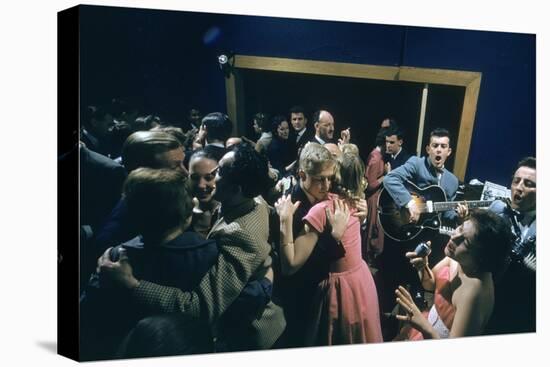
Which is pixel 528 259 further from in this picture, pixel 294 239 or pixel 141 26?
pixel 141 26

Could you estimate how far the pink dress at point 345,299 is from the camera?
7398mm

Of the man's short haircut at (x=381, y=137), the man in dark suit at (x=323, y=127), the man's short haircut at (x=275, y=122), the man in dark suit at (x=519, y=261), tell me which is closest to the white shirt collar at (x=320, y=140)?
the man in dark suit at (x=323, y=127)

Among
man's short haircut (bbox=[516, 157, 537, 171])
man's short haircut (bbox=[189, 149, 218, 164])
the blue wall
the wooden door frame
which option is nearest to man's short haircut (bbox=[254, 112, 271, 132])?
the wooden door frame

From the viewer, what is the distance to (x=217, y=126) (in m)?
7.09

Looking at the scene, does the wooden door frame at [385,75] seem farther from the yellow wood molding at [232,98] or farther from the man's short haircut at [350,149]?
the man's short haircut at [350,149]

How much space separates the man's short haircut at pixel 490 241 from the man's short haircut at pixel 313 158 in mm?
1193

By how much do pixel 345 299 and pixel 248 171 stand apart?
107cm

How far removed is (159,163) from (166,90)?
1.44ft

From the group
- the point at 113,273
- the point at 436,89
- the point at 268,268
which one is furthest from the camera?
the point at 436,89

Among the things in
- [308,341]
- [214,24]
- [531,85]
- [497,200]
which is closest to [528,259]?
[497,200]

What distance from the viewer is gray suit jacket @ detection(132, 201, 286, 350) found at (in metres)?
6.88

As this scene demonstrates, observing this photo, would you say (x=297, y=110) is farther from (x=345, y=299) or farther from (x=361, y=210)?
(x=345, y=299)

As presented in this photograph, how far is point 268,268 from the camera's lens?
722 centimetres

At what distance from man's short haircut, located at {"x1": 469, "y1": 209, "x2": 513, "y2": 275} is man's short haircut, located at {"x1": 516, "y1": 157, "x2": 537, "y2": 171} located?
41 centimetres
